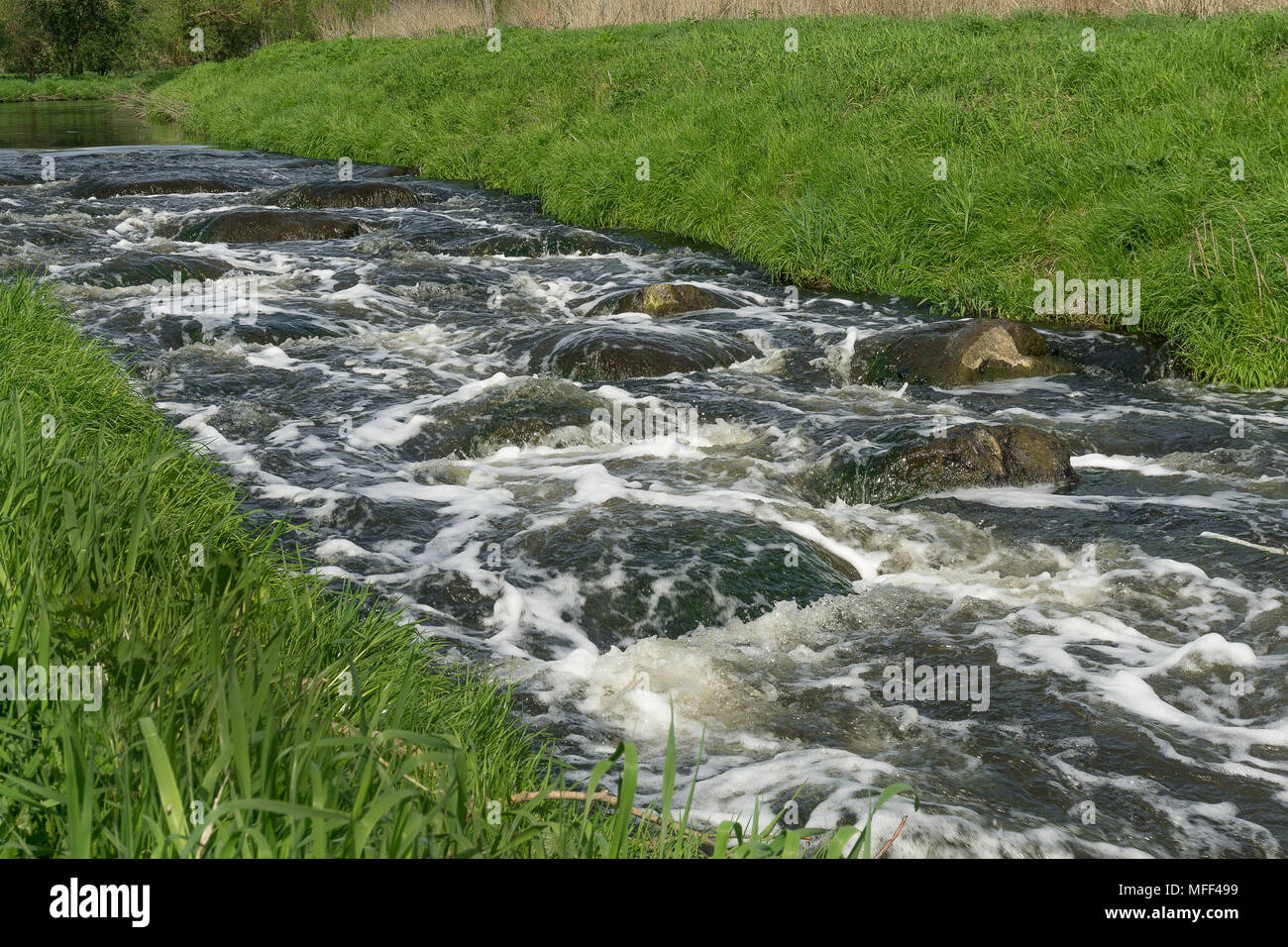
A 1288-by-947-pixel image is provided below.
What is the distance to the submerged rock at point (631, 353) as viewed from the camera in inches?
364

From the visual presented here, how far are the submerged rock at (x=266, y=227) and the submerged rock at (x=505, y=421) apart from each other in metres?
7.83

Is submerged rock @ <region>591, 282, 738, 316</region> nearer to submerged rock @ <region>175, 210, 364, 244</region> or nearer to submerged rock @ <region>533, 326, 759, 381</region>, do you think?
submerged rock @ <region>533, 326, 759, 381</region>

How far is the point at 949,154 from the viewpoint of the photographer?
41.9ft

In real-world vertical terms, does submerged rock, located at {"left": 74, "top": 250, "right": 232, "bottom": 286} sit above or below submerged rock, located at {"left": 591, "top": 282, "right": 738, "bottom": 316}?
above

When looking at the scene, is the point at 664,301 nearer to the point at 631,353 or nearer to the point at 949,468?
the point at 631,353

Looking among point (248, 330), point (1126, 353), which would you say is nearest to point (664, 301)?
point (248, 330)

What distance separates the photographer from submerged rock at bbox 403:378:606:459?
7785mm

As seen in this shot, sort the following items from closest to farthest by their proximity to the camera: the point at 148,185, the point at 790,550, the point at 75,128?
the point at 790,550
the point at 148,185
the point at 75,128

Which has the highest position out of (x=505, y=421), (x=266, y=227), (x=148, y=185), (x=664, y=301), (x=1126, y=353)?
(x=148, y=185)

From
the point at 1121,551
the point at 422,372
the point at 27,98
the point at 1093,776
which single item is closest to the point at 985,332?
the point at 1121,551

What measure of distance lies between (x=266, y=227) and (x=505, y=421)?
346 inches

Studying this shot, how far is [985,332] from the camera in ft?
31.0

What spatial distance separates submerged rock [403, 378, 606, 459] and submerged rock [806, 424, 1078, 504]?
1952mm

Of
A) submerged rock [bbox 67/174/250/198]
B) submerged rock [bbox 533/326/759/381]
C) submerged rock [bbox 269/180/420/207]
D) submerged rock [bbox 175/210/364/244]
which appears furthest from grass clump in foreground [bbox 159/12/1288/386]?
submerged rock [bbox 67/174/250/198]
